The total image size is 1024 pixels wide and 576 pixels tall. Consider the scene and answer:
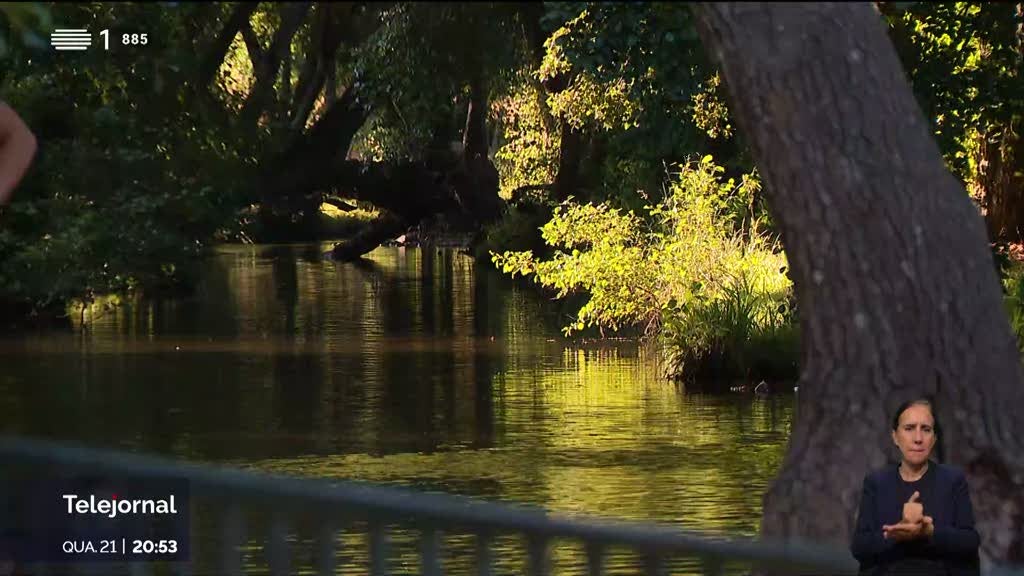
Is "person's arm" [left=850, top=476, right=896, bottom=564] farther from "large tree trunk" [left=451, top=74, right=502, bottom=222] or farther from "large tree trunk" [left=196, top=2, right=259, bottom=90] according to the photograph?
"large tree trunk" [left=451, top=74, right=502, bottom=222]

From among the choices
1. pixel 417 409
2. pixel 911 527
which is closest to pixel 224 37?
pixel 911 527

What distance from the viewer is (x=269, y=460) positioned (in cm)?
1861

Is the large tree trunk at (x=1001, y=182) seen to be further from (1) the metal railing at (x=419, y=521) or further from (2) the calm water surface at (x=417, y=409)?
(1) the metal railing at (x=419, y=521)

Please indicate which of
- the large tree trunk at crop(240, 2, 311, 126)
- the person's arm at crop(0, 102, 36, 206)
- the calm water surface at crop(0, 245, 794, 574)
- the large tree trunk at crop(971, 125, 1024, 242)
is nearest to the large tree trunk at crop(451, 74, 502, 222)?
the calm water surface at crop(0, 245, 794, 574)

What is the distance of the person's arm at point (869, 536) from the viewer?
6.30m

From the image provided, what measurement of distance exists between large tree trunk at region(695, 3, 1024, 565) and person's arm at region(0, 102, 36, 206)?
315 cm

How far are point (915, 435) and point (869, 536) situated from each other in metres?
0.46

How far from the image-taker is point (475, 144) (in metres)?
49.2

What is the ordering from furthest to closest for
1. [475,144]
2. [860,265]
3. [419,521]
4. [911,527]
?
[475,144], [860,265], [911,527], [419,521]

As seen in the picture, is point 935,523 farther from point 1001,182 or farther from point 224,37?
point 1001,182

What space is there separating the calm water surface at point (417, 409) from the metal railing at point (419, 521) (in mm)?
5425

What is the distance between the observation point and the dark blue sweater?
6.37m

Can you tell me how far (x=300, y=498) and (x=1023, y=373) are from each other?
5.29 meters

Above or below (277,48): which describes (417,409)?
below
